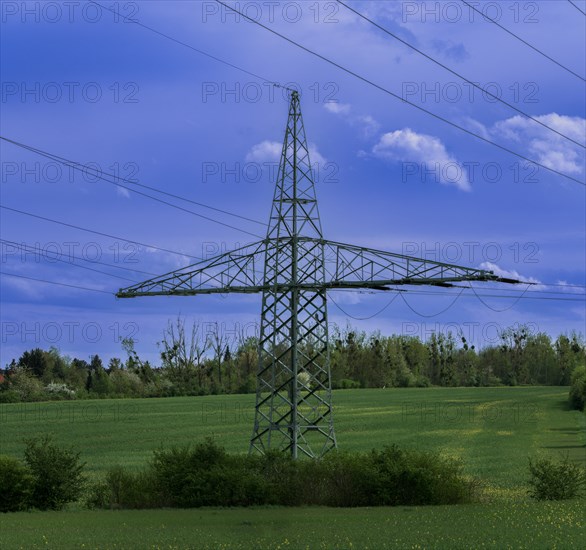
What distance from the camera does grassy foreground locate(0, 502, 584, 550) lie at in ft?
69.1

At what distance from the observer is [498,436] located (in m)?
65.0

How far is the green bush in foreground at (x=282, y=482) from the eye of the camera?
94.7ft

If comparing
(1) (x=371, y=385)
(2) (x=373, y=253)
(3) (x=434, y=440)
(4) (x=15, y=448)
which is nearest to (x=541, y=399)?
(1) (x=371, y=385)

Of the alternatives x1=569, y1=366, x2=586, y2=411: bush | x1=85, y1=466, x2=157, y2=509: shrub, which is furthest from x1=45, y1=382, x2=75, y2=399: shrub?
x1=85, y1=466, x2=157, y2=509: shrub

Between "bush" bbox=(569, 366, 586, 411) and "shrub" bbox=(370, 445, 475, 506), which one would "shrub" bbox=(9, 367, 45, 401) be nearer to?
"bush" bbox=(569, 366, 586, 411)

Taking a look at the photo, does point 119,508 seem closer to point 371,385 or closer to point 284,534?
point 284,534

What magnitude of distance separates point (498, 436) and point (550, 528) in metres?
43.1

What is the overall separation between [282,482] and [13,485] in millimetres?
8766

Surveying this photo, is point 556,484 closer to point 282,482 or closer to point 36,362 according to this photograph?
point 282,482

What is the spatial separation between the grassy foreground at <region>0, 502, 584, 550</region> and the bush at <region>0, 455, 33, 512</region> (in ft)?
4.15

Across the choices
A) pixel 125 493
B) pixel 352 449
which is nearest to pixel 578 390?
pixel 352 449

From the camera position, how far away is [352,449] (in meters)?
57.1

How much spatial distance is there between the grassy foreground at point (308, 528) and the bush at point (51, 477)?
1658mm

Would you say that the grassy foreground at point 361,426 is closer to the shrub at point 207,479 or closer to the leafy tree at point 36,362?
the shrub at point 207,479
